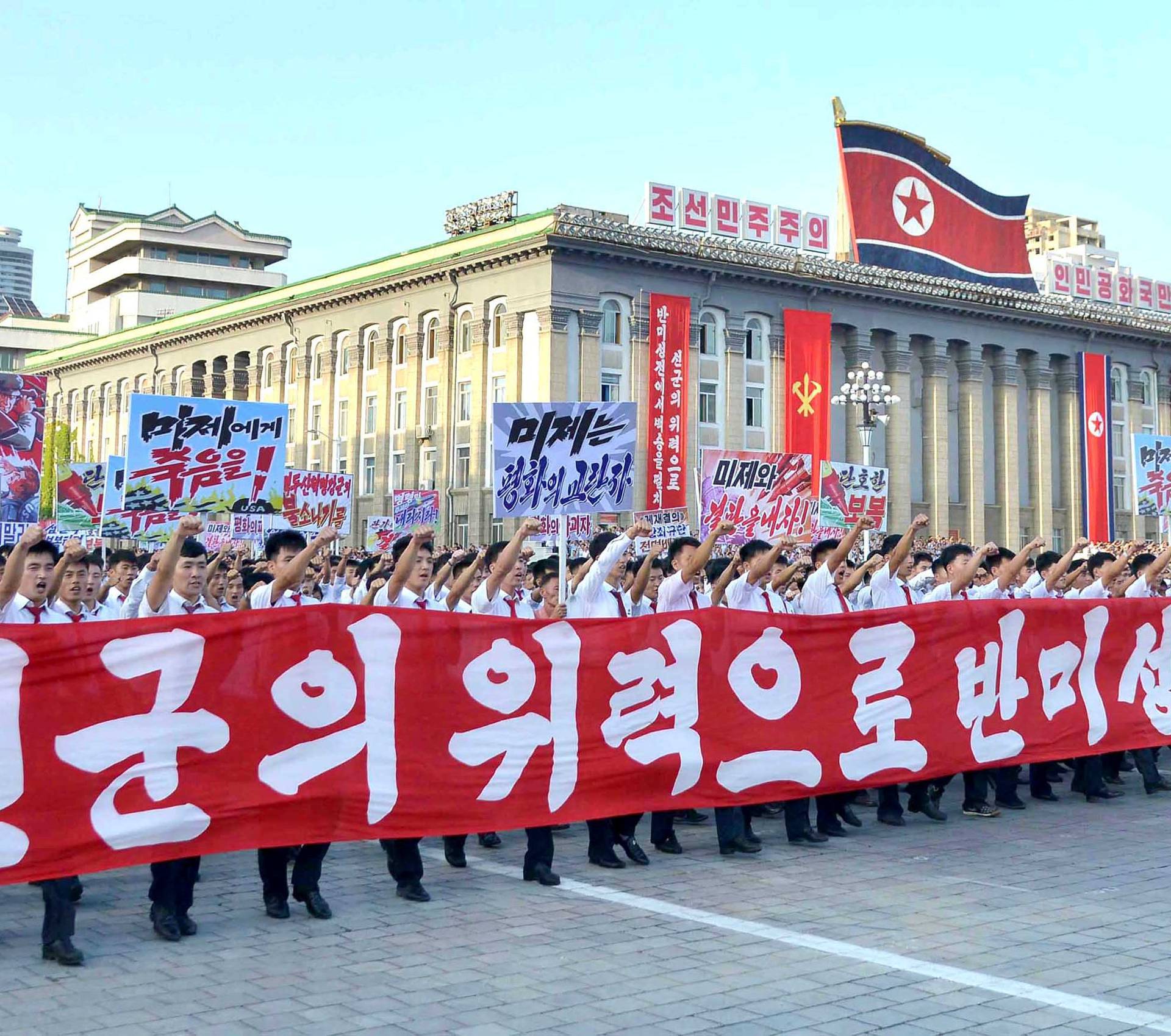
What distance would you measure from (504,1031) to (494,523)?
134 feet

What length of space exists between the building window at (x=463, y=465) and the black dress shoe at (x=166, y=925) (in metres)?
41.4

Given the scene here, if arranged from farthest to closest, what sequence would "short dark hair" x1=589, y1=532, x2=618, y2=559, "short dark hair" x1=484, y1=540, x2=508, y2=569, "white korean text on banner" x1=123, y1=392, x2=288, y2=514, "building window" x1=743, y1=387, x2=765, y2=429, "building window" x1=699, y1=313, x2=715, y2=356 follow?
"building window" x1=743, y1=387, x2=765, y2=429 < "building window" x1=699, y1=313, x2=715, y2=356 < "white korean text on banner" x1=123, y1=392, x2=288, y2=514 < "short dark hair" x1=484, y1=540, x2=508, y2=569 < "short dark hair" x1=589, y1=532, x2=618, y2=559

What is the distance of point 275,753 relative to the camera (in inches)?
284

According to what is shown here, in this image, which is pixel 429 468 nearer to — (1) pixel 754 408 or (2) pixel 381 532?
(1) pixel 754 408

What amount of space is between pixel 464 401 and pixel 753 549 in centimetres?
3951

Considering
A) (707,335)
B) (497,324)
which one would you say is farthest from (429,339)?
(707,335)

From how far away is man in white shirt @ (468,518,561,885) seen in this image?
8.05 m

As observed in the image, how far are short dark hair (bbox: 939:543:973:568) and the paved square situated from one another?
2.57 m

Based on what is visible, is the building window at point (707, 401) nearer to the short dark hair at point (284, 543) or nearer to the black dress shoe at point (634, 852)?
the black dress shoe at point (634, 852)

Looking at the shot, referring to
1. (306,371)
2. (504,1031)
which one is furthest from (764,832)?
(306,371)

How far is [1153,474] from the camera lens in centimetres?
1889

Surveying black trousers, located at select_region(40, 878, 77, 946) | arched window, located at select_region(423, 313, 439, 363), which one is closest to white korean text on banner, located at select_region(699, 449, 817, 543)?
black trousers, located at select_region(40, 878, 77, 946)

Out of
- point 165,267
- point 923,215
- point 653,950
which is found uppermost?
point 165,267

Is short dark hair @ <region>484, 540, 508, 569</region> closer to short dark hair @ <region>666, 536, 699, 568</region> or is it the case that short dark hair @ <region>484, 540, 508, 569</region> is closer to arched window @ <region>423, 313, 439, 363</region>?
short dark hair @ <region>666, 536, 699, 568</region>
